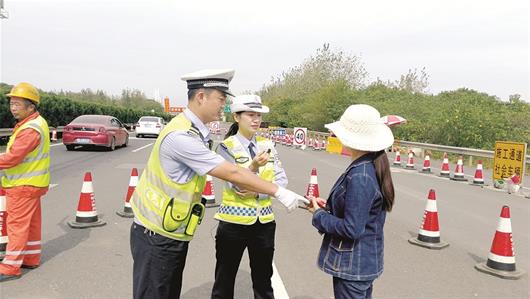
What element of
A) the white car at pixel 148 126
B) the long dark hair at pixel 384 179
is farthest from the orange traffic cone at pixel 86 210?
the white car at pixel 148 126

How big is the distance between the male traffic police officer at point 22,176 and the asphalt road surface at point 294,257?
A: 0.94 feet

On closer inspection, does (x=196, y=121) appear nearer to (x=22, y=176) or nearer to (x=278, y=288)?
(x=278, y=288)

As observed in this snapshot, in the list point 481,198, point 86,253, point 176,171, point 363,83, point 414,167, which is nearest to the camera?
point 176,171

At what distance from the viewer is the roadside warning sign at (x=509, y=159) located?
36.4 feet

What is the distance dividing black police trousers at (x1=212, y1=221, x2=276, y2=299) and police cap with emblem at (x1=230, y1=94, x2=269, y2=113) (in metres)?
0.98

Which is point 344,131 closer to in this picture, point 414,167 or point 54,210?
point 54,210

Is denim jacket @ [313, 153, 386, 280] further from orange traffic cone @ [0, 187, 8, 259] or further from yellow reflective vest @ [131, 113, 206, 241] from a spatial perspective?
orange traffic cone @ [0, 187, 8, 259]

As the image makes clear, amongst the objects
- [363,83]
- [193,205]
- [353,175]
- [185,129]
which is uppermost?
[363,83]

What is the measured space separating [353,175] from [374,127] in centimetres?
34

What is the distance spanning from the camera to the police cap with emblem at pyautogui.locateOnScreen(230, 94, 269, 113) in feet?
12.3

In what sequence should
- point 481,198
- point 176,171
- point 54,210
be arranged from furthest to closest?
1. point 481,198
2. point 54,210
3. point 176,171

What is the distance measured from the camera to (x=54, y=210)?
290 inches

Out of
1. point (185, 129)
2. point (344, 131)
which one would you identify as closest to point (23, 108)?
point (185, 129)

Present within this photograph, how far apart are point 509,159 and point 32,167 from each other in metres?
11.2
